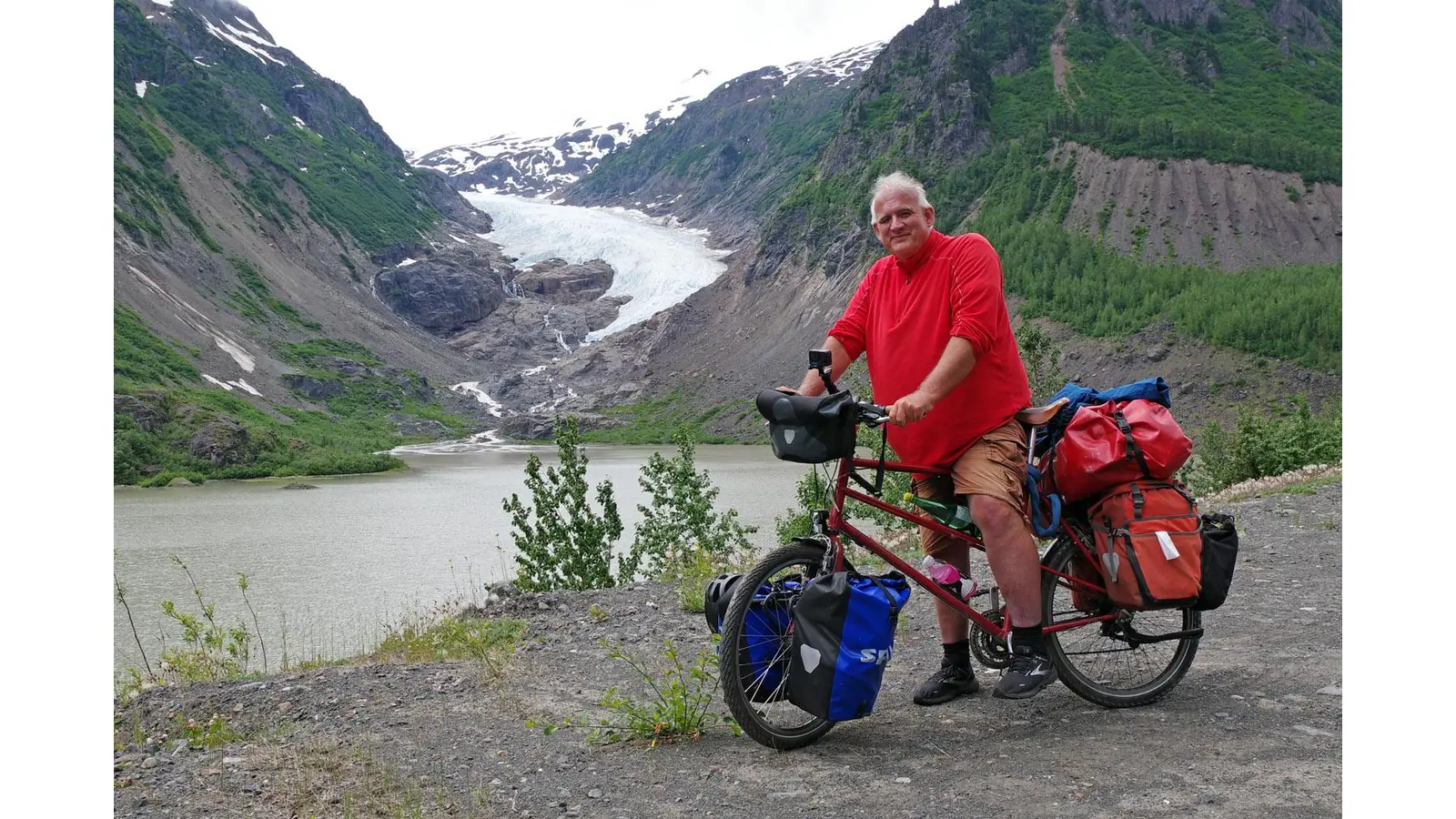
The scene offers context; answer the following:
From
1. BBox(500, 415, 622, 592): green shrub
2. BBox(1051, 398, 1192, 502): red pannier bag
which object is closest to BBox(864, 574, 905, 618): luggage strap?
BBox(1051, 398, 1192, 502): red pannier bag

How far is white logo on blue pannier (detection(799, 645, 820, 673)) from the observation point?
3.58 metres

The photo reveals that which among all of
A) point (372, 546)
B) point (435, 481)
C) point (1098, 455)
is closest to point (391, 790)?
point (1098, 455)

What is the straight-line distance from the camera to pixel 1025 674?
3844mm

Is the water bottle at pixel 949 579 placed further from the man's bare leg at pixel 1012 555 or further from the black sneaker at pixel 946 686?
the black sneaker at pixel 946 686

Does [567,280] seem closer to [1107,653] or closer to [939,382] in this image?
[1107,653]

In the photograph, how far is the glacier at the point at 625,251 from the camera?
138125 mm

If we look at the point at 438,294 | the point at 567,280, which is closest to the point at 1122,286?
the point at 567,280

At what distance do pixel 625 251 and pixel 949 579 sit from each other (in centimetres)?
15002

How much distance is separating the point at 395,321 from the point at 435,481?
9122cm

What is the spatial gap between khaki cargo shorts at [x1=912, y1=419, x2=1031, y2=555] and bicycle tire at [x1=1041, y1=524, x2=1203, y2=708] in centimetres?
35

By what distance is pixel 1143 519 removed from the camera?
388 centimetres

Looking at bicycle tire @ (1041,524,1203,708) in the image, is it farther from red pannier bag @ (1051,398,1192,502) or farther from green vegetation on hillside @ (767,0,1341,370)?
green vegetation on hillside @ (767,0,1341,370)

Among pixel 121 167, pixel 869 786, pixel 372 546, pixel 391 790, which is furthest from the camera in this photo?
pixel 121 167

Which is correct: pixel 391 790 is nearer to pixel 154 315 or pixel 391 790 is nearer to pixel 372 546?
pixel 372 546
